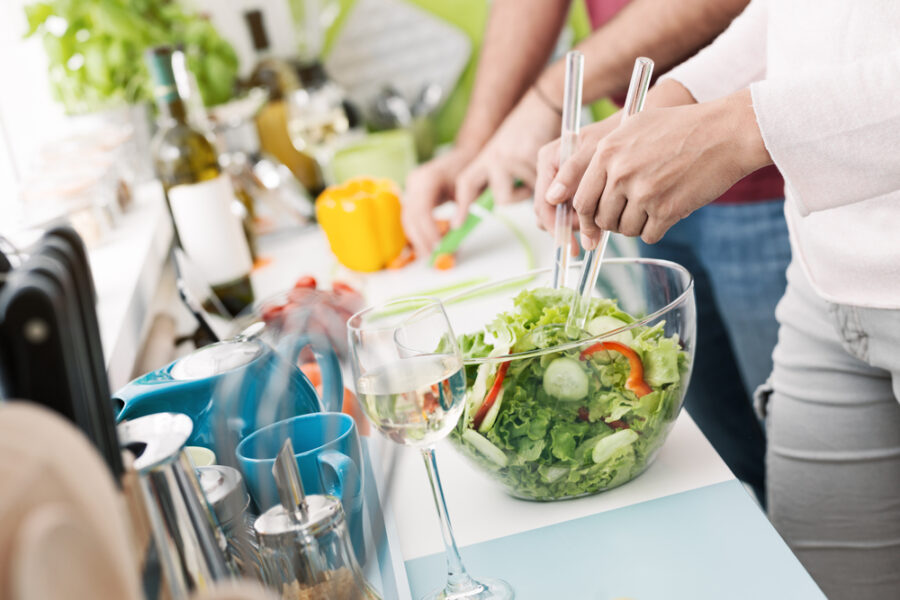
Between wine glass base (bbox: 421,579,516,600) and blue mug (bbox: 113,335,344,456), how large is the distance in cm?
20

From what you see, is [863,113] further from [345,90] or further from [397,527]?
[345,90]

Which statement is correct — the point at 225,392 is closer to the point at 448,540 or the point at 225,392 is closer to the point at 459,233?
the point at 448,540

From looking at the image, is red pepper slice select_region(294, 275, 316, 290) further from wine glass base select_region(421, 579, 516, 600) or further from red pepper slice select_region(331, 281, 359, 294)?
wine glass base select_region(421, 579, 516, 600)

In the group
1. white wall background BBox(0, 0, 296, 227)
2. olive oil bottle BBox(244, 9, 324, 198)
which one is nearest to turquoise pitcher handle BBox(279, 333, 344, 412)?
white wall background BBox(0, 0, 296, 227)

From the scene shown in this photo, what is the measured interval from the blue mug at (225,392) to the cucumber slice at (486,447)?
0.48 feet

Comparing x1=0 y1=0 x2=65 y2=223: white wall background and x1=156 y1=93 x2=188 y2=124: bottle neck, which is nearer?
x1=156 y1=93 x2=188 y2=124: bottle neck

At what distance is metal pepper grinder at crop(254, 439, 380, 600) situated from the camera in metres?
0.58

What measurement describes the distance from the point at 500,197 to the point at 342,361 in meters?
0.39

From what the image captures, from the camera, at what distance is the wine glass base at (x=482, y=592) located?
694 millimetres

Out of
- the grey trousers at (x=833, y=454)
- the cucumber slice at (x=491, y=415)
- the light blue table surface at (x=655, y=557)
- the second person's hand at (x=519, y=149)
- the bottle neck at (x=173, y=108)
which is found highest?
the bottle neck at (x=173, y=108)

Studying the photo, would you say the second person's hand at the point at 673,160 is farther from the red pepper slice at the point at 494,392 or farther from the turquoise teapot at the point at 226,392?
the turquoise teapot at the point at 226,392

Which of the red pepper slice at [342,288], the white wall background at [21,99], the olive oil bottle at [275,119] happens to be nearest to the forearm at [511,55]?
the red pepper slice at [342,288]

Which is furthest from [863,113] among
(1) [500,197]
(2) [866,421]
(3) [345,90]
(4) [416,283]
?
(3) [345,90]

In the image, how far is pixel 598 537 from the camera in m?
0.76
